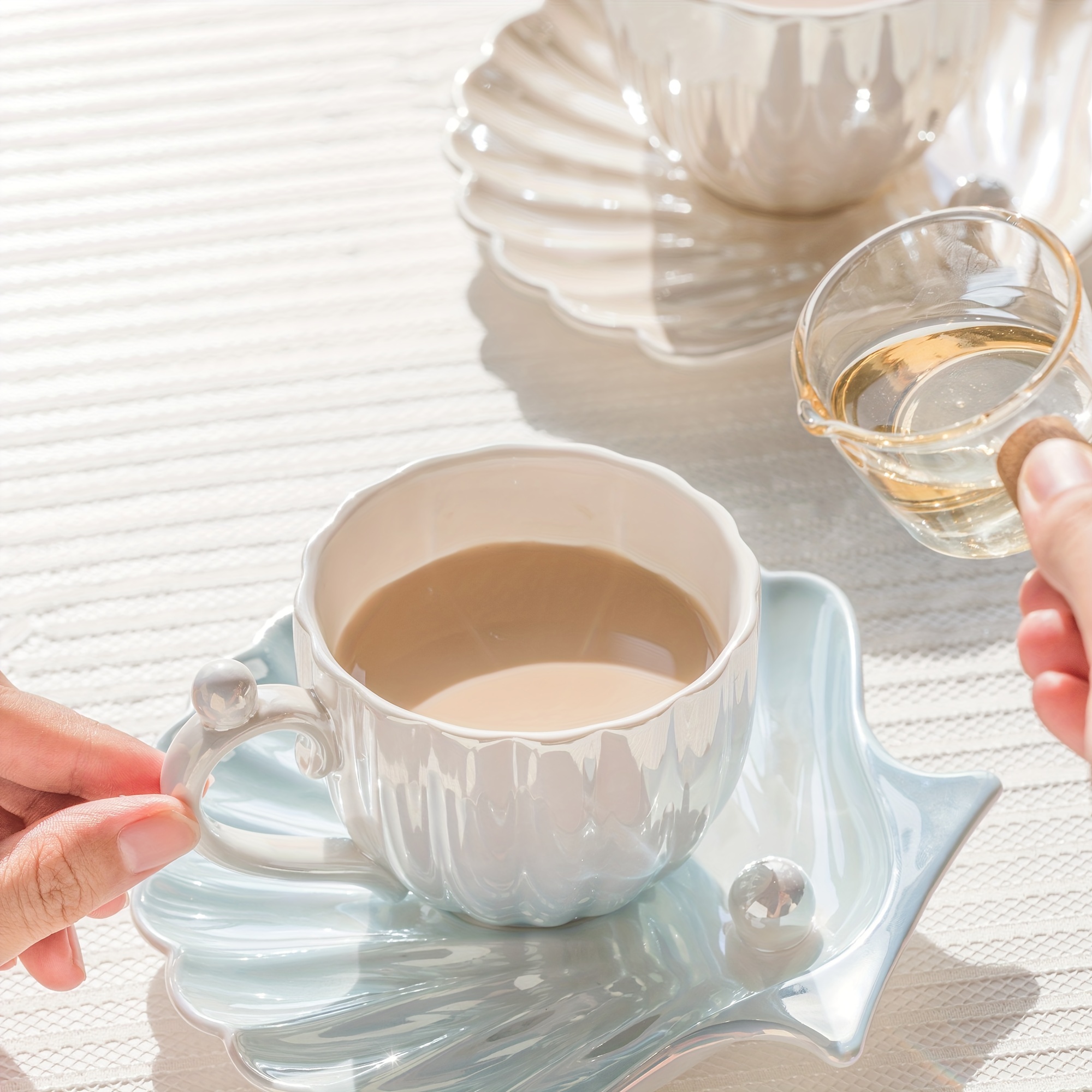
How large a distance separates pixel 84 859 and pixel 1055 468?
354mm

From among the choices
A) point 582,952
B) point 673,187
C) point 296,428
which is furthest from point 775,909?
point 673,187

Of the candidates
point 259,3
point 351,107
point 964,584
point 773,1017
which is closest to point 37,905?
point 773,1017

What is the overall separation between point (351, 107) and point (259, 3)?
199mm

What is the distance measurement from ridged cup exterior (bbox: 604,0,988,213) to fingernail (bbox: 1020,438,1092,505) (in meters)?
0.38

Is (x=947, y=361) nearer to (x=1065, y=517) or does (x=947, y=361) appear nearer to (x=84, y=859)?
(x=1065, y=517)

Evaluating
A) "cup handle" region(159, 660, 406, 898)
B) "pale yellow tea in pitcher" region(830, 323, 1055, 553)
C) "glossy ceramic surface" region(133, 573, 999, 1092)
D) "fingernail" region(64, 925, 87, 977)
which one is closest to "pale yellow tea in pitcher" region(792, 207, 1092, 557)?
"pale yellow tea in pitcher" region(830, 323, 1055, 553)

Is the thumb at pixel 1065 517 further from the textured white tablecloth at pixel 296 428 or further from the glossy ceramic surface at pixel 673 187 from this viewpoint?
the glossy ceramic surface at pixel 673 187

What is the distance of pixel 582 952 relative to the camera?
0.52 meters

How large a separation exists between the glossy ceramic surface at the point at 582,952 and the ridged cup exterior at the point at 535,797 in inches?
1.0

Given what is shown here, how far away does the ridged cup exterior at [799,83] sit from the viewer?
753 mm

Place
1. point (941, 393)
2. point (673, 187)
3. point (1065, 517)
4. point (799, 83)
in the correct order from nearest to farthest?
point (1065, 517)
point (941, 393)
point (799, 83)
point (673, 187)

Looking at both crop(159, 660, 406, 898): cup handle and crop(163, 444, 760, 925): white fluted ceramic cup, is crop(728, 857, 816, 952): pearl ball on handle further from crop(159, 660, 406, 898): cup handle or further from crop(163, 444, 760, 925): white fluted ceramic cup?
crop(159, 660, 406, 898): cup handle

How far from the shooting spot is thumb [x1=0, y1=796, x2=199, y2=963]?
47 centimetres

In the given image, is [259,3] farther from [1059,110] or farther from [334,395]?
[1059,110]
